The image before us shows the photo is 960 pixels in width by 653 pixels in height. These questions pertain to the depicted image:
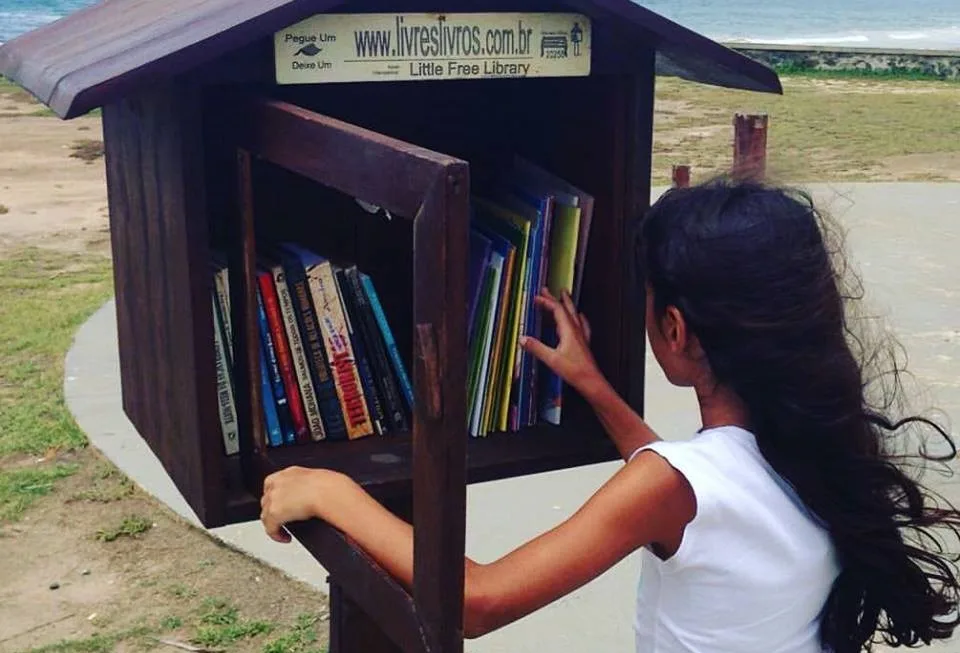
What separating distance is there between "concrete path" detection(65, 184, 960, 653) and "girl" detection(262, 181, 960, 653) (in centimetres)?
26

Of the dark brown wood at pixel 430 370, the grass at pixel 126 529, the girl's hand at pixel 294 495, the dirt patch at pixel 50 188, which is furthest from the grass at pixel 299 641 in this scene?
the dirt patch at pixel 50 188

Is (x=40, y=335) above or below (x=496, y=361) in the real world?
below

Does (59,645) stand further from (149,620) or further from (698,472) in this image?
(698,472)

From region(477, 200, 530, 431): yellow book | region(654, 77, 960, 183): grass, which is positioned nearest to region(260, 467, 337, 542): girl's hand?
region(477, 200, 530, 431): yellow book

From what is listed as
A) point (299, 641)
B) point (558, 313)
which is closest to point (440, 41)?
point (558, 313)

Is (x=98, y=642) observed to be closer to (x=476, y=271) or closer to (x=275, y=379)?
(x=275, y=379)

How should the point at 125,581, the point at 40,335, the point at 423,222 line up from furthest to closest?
the point at 40,335, the point at 125,581, the point at 423,222

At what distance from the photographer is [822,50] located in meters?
19.3

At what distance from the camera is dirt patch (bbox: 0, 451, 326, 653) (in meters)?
3.18

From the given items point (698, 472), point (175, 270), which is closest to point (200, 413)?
point (175, 270)

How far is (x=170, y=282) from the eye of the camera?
1.75 m

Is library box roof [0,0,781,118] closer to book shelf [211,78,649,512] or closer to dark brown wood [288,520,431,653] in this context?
book shelf [211,78,649,512]

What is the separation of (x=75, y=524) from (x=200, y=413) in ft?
7.54

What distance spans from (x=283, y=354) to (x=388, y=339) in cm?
17
